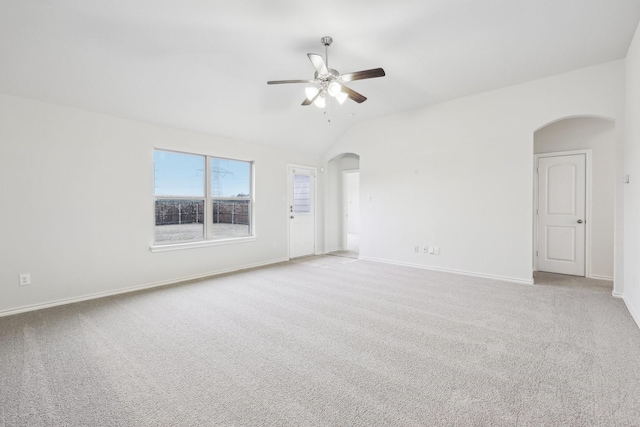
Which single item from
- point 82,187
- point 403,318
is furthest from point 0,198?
point 403,318

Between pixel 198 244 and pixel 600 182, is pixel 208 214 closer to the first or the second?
pixel 198 244

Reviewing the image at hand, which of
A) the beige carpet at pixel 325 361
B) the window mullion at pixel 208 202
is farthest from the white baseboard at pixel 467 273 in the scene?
the window mullion at pixel 208 202

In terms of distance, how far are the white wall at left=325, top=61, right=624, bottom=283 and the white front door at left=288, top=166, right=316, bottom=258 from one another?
4.17 feet

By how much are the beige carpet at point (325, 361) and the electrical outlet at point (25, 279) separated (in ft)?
1.17

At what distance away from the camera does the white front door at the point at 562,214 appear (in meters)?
4.91

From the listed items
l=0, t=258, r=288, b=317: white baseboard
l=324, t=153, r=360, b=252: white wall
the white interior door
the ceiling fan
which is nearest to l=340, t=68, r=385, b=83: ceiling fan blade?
the ceiling fan

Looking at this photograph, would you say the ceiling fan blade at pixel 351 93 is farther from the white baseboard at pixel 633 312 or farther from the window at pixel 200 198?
the white baseboard at pixel 633 312

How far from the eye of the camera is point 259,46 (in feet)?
11.3

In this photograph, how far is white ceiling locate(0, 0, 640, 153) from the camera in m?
2.80

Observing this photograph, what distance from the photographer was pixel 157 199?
15.0 ft

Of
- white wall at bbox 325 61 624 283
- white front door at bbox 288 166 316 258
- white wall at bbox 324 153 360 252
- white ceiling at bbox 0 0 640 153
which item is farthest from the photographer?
white wall at bbox 324 153 360 252

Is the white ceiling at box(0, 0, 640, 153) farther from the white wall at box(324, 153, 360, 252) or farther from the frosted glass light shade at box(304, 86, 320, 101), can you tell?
the white wall at box(324, 153, 360, 252)

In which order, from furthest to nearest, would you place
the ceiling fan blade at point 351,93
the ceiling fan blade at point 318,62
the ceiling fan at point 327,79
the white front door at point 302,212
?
the white front door at point 302,212 → the ceiling fan blade at point 351,93 → the ceiling fan at point 327,79 → the ceiling fan blade at point 318,62

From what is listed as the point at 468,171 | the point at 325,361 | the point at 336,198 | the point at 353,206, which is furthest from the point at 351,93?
the point at 353,206
